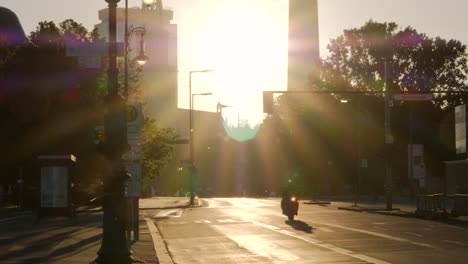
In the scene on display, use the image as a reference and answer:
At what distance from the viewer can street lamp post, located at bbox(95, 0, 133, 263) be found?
13484 mm

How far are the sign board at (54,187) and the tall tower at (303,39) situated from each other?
7687 cm

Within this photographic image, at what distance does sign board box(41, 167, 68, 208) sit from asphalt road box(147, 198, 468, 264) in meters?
4.16

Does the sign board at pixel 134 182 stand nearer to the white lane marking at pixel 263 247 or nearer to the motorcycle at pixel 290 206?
the white lane marking at pixel 263 247

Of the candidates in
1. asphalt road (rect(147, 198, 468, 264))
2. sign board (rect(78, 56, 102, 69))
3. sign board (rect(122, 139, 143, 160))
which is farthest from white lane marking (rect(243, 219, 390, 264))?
sign board (rect(78, 56, 102, 69))

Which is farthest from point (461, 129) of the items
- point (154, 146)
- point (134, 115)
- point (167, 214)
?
point (154, 146)

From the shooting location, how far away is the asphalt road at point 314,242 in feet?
64.0

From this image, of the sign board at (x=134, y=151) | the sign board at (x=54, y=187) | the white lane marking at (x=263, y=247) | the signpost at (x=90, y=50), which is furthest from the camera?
the sign board at (x=54, y=187)

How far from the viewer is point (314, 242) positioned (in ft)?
79.5

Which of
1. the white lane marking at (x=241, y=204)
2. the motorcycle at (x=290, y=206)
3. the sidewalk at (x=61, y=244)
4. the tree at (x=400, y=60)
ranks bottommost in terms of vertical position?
the white lane marking at (x=241, y=204)

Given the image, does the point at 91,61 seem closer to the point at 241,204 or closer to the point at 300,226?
the point at 300,226

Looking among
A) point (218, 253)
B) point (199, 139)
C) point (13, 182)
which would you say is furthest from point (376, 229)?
point (199, 139)

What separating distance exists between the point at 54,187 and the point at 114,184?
1987 centimetres

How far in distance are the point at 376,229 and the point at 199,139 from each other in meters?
137

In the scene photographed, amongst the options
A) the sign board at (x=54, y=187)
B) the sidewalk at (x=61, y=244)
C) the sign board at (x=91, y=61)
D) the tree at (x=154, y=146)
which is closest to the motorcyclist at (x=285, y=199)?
the sidewalk at (x=61, y=244)
